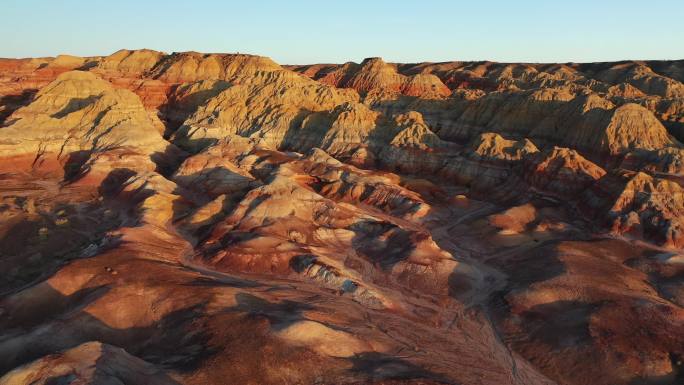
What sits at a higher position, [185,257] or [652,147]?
[652,147]

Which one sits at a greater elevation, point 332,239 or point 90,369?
point 90,369

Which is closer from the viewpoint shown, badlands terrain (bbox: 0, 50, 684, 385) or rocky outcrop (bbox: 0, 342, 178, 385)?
rocky outcrop (bbox: 0, 342, 178, 385)

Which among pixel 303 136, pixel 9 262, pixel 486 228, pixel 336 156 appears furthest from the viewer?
pixel 303 136

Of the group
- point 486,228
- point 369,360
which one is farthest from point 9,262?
point 486,228

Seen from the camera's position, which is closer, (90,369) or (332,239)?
(90,369)

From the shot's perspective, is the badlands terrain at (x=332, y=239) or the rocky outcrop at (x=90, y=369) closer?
the rocky outcrop at (x=90, y=369)

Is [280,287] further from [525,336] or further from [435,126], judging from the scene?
[435,126]

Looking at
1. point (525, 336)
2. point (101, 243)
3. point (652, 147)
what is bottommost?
point (525, 336)

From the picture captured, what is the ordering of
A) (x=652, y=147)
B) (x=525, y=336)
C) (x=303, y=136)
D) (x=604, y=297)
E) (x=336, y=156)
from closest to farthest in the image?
1. (x=525, y=336)
2. (x=604, y=297)
3. (x=652, y=147)
4. (x=336, y=156)
5. (x=303, y=136)
